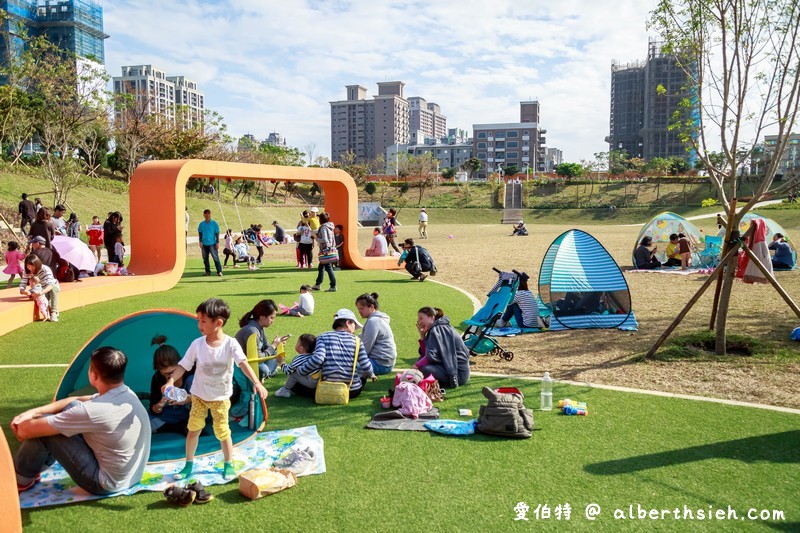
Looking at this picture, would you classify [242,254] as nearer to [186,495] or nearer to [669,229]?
[669,229]

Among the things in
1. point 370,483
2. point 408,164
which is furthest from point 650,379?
point 408,164

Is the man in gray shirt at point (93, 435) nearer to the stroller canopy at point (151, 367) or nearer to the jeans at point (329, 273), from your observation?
the stroller canopy at point (151, 367)

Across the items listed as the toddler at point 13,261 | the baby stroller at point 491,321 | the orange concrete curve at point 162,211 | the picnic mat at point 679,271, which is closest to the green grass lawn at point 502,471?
the baby stroller at point 491,321

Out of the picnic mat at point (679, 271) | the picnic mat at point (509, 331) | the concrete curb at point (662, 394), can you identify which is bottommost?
the concrete curb at point (662, 394)

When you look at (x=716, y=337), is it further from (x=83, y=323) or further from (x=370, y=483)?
(x=83, y=323)

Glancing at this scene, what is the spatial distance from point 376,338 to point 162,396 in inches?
107

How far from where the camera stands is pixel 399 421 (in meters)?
5.95

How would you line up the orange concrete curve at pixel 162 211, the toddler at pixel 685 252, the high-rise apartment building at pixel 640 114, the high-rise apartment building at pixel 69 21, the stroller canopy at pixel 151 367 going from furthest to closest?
the high-rise apartment building at pixel 640 114 → the high-rise apartment building at pixel 69 21 → the toddler at pixel 685 252 → the orange concrete curve at pixel 162 211 → the stroller canopy at pixel 151 367

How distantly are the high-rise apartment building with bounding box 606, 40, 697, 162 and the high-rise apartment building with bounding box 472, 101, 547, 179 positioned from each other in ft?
66.9

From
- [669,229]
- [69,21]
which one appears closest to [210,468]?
[669,229]

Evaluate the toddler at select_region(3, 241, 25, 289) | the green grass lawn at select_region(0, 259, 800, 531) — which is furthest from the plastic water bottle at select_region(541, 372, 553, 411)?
the toddler at select_region(3, 241, 25, 289)

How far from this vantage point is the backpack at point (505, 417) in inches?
220

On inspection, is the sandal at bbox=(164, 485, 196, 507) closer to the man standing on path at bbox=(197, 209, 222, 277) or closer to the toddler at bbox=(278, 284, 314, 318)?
the toddler at bbox=(278, 284, 314, 318)

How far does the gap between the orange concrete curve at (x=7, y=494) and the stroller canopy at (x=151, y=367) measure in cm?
149
